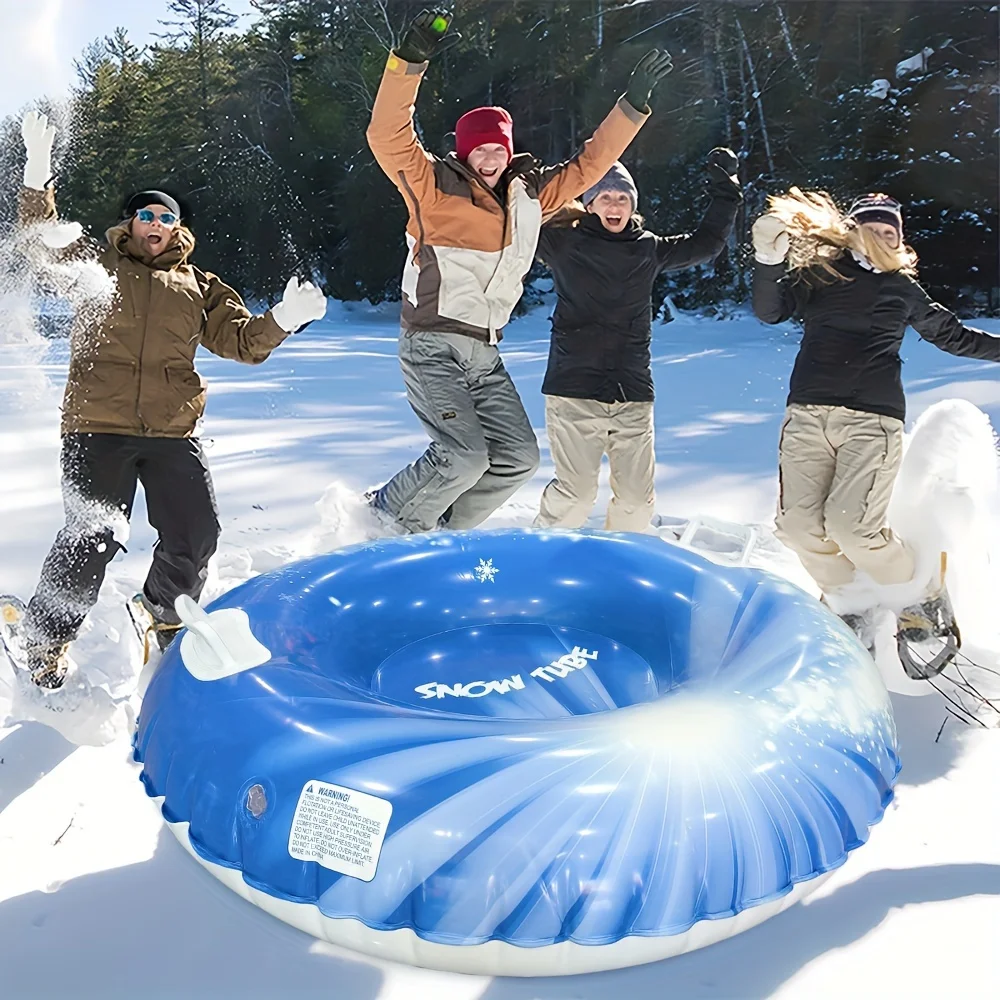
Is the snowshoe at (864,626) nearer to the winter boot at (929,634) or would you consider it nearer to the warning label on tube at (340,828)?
the winter boot at (929,634)

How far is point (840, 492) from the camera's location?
8.70ft

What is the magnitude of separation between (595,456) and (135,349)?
1.39 meters

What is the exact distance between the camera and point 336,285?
14453 mm

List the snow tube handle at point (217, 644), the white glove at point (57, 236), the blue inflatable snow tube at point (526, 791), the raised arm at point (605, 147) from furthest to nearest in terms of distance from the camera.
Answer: the raised arm at point (605, 147)
the white glove at point (57, 236)
the snow tube handle at point (217, 644)
the blue inflatable snow tube at point (526, 791)

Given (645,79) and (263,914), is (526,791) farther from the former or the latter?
(645,79)

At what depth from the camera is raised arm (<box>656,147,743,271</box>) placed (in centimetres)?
302

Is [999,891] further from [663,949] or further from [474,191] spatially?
[474,191]

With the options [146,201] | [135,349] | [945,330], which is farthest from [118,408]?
[945,330]

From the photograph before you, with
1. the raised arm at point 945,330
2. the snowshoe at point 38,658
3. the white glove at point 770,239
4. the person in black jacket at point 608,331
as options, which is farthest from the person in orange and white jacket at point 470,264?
the snowshoe at point 38,658

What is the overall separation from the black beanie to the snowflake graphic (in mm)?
1163

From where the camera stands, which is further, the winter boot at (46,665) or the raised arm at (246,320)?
the raised arm at (246,320)

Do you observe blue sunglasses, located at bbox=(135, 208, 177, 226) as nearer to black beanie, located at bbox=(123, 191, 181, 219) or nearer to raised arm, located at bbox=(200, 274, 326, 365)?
black beanie, located at bbox=(123, 191, 181, 219)

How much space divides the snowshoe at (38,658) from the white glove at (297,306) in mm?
972

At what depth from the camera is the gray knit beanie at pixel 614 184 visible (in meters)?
2.91
